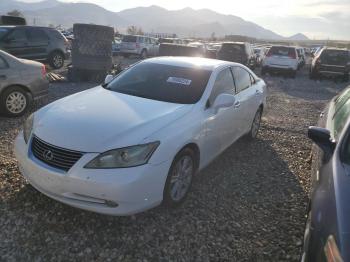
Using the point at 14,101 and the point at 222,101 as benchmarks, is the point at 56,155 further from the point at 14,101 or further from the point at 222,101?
the point at 14,101

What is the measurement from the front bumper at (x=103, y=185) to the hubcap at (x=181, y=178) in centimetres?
33

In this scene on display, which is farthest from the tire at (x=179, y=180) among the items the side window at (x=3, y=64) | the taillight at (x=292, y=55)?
the taillight at (x=292, y=55)

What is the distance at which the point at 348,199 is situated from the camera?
8.16 ft

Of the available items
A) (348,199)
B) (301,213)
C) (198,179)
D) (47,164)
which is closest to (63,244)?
(47,164)

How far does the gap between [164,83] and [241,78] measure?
162cm

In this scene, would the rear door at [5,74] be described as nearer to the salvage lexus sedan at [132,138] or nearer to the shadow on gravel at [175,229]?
the salvage lexus sedan at [132,138]

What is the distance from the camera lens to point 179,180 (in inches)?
155

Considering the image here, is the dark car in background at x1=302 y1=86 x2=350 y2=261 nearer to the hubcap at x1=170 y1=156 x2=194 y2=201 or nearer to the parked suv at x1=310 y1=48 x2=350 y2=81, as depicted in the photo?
the hubcap at x1=170 y1=156 x2=194 y2=201

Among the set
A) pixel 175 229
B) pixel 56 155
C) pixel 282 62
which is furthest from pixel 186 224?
pixel 282 62

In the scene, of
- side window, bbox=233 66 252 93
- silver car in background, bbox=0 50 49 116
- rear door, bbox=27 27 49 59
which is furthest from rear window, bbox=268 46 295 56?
silver car in background, bbox=0 50 49 116

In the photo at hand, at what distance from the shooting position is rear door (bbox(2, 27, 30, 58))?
13.6m

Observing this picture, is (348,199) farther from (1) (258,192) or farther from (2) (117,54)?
(2) (117,54)

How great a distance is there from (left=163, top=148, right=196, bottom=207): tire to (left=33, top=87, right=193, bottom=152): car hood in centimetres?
42

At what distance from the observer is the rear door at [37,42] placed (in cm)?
1430
